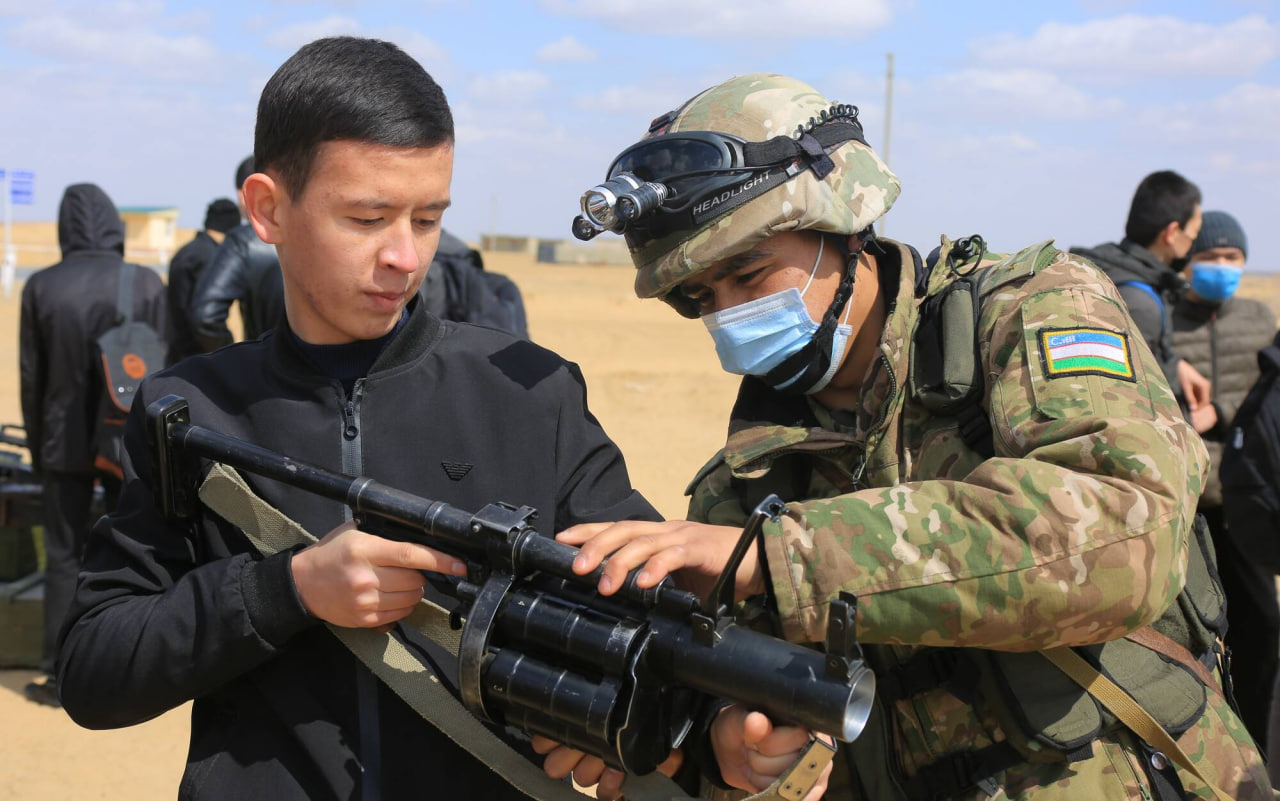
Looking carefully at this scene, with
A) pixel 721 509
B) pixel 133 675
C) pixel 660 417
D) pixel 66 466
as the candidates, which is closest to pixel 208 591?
pixel 133 675

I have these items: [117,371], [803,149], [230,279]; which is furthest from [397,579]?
[230,279]

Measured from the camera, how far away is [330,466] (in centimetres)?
200

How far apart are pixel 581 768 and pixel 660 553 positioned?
1.30 ft

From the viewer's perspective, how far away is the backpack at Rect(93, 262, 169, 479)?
241 inches

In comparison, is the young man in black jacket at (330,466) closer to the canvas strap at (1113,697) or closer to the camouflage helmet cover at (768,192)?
the camouflage helmet cover at (768,192)

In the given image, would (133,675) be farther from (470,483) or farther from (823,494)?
(823,494)

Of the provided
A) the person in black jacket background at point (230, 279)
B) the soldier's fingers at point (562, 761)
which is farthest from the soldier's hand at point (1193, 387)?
the person in black jacket background at point (230, 279)

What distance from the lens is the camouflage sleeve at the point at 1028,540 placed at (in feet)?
5.87

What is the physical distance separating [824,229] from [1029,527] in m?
0.86

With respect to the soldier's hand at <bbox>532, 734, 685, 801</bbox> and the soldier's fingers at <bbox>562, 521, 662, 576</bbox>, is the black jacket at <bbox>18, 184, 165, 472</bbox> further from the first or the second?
the soldier's fingers at <bbox>562, 521, 662, 576</bbox>

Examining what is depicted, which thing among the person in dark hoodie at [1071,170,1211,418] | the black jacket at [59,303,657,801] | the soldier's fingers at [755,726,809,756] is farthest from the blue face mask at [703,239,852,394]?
the person in dark hoodie at [1071,170,1211,418]

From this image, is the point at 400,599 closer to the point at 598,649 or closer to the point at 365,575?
the point at 365,575

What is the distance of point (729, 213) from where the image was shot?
90.2 inches

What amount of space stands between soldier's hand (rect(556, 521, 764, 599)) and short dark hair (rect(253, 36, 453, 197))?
80 cm
